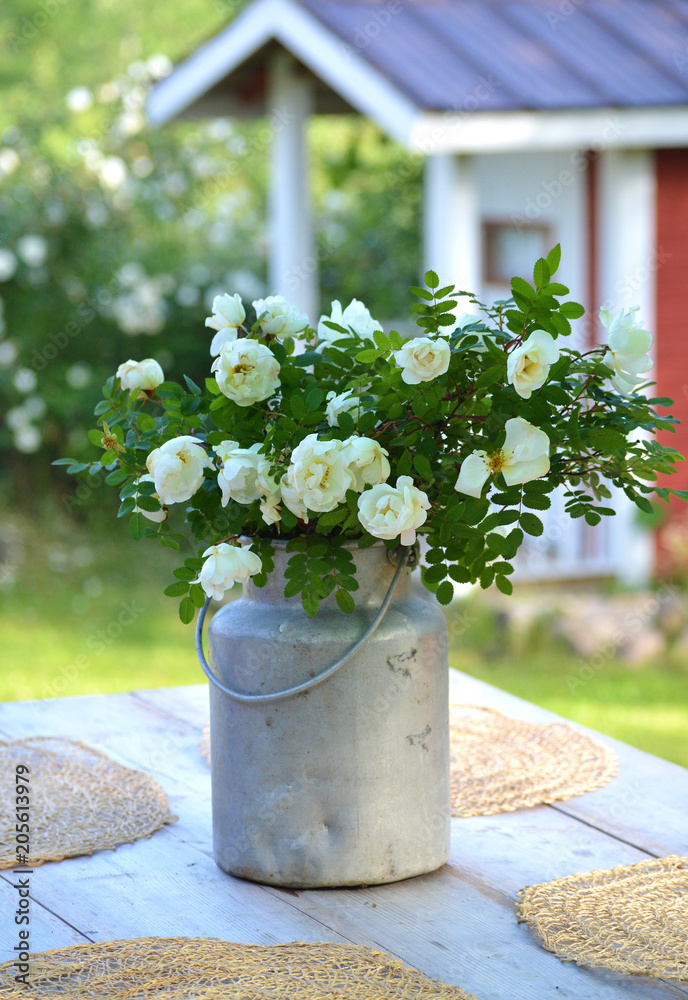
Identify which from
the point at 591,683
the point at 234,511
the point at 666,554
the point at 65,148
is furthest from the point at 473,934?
the point at 65,148

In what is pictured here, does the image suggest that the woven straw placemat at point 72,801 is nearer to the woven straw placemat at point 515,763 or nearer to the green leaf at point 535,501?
the woven straw placemat at point 515,763

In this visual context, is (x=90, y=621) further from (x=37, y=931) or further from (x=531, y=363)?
(x=531, y=363)

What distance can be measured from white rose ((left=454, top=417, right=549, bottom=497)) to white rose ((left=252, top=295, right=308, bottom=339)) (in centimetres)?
29

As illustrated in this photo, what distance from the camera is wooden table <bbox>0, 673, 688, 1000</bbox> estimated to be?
1228 mm

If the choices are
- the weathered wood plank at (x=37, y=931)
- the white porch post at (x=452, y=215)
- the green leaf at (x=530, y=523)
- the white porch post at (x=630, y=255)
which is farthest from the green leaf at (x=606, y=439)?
the white porch post at (x=630, y=255)

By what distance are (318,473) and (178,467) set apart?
16cm

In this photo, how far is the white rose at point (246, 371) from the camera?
128 cm

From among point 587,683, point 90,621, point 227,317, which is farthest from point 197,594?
point 90,621

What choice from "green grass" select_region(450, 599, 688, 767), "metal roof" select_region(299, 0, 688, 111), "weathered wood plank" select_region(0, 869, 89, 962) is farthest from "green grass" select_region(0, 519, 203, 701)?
"weathered wood plank" select_region(0, 869, 89, 962)

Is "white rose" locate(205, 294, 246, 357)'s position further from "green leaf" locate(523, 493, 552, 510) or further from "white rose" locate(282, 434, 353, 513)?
"green leaf" locate(523, 493, 552, 510)

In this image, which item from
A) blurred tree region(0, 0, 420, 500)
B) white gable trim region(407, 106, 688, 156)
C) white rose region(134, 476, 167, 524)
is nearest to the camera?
white rose region(134, 476, 167, 524)

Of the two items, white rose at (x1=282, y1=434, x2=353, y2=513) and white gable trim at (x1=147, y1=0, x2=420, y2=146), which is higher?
white gable trim at (x1=147, y1=0, x2=420, y2=146)

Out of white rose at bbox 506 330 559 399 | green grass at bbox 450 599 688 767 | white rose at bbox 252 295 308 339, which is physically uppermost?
white rose at bbox 252 295 308 339

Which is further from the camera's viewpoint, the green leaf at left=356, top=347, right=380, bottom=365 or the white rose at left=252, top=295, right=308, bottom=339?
the white rose at left=252, top=295, right=308, bottom=339
